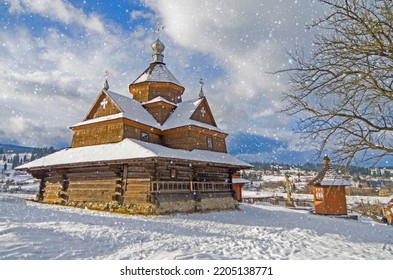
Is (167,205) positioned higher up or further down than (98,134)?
further down

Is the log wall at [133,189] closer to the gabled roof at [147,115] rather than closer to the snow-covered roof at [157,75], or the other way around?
the gabled roof at [147,115]

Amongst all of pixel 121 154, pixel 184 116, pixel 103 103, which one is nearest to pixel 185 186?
pixel 121 154

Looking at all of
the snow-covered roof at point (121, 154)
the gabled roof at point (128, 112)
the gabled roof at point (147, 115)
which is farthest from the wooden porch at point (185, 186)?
the gabled roof at point (128, 112)

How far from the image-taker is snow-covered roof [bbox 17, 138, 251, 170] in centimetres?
1459

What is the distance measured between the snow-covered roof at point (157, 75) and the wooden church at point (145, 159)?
99mm

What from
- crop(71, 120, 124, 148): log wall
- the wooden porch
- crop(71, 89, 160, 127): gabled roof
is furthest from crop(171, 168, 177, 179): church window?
crop(71, 89, 160, 127): gabled roof

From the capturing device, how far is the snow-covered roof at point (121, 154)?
47.9 feet

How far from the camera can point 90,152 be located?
1761cm

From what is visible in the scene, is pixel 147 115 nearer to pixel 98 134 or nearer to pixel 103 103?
pixel 103 103

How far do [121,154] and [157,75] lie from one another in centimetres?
1155

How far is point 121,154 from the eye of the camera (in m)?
15.1
